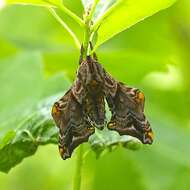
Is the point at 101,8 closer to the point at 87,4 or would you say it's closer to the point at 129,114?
the point at 87,4

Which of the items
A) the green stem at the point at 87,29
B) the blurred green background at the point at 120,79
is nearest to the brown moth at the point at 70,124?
the green stem at the point at 87,29

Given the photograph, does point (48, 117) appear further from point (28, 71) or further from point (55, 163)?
point (55, 163)

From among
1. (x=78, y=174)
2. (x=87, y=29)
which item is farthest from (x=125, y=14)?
(x=78, y=174)

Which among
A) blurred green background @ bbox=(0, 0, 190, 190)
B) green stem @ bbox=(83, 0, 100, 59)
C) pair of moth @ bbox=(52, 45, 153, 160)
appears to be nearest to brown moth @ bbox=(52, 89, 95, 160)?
pair of moth @ bbox=(52, 45, 153, 160)

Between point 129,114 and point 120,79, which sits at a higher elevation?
point 129,114

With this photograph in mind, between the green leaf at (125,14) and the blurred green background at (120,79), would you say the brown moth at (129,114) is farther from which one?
the blurred green background at (120,79)

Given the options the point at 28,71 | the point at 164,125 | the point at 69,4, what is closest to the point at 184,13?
the point at 69,4
